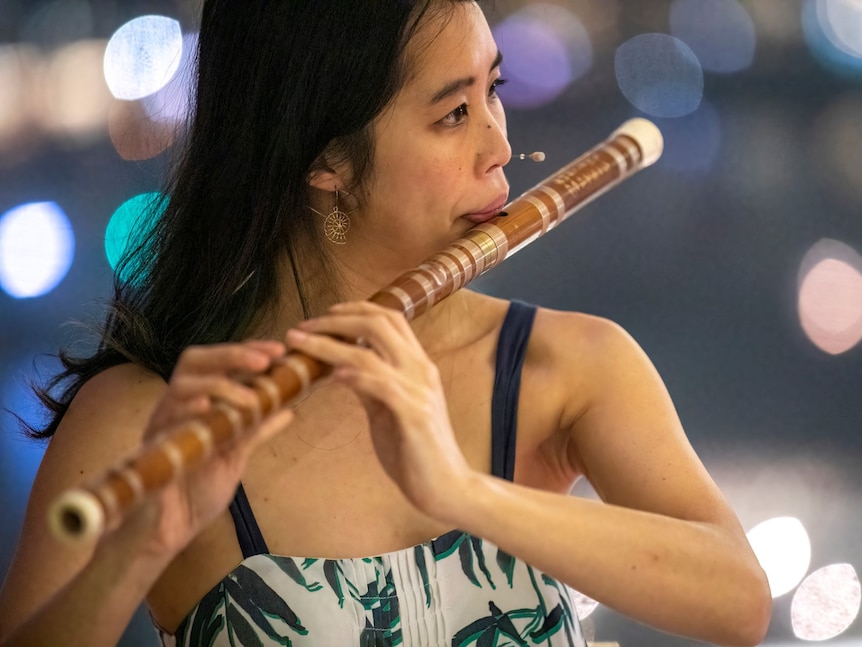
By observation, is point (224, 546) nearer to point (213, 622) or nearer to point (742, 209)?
point (213, 622)

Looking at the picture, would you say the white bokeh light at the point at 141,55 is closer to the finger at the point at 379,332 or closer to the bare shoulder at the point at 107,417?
the bare shoulder at the point at 107,417

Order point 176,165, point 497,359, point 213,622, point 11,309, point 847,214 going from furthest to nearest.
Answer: point 847,214, point 11,309, point 176,165, point 497,359, point 213,622

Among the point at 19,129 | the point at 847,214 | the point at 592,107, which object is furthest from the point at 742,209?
the point at 19,129

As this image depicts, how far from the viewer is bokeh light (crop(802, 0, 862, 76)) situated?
283cm

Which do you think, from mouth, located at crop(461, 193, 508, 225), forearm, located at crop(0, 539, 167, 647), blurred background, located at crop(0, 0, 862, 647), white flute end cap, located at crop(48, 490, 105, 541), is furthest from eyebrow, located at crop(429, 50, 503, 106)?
blurred background, located at crop(0, 0, 862, 647)

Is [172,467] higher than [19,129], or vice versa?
[19,129]

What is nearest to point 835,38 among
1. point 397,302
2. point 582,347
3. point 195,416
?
point 582,347

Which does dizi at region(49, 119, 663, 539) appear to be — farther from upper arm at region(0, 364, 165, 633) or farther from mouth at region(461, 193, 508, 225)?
upper arm at region(0, 364, 165, 633)

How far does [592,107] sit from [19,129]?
140 centimetres

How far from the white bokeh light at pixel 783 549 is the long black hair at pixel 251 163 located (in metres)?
1.49

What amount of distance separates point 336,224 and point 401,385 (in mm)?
554

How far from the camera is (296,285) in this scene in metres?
1.64

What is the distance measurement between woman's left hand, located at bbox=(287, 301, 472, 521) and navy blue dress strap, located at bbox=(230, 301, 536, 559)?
359 millimetres

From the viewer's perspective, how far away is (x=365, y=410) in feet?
4.55
